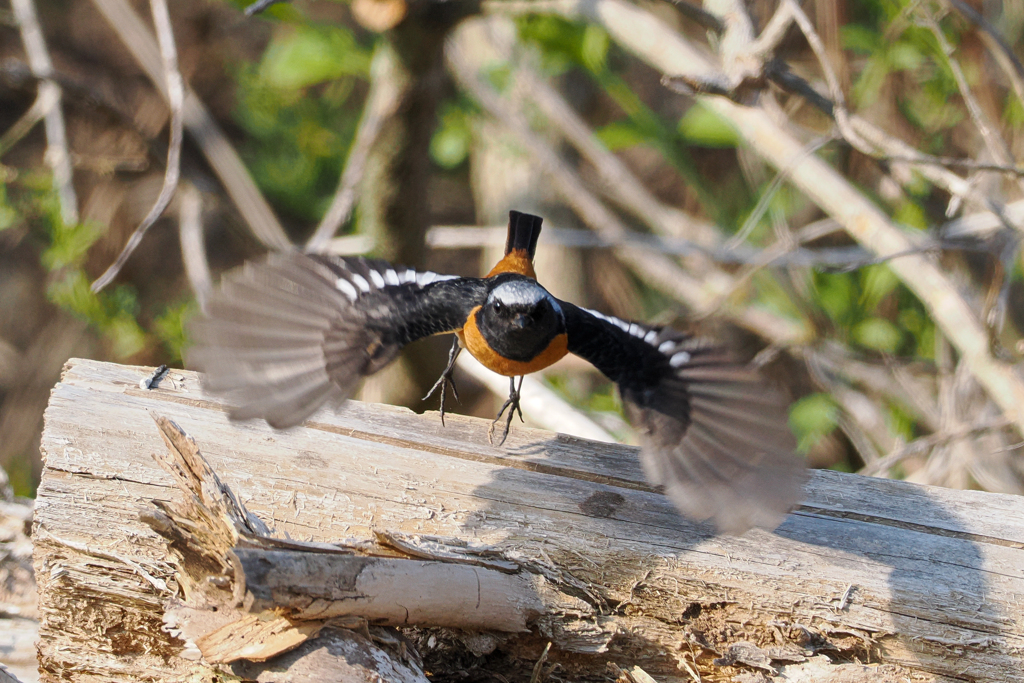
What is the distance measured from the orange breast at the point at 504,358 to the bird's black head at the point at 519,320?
0.02 meters

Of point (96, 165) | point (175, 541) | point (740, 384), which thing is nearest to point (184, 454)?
point (175, 541)

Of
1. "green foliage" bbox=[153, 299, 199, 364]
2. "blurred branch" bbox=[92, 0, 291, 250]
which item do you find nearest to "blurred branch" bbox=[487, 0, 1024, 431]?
"blurred branch" bbox=[92, 0, 291, 250]

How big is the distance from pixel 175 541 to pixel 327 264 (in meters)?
0.80

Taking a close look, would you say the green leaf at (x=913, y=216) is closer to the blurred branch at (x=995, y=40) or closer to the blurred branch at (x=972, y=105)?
the blurred branch at (x=972, y=105)

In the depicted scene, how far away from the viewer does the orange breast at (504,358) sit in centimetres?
214

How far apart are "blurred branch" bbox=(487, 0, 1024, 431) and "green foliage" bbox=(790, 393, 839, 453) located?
2.68ft

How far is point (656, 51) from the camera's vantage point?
11.5 feet

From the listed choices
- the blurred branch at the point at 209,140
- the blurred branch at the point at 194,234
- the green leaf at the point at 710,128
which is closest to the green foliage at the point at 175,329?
the blurred branch at the point at 194,234

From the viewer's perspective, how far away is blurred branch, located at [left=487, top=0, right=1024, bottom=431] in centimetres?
282

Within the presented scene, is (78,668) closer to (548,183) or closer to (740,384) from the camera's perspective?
(740,384)

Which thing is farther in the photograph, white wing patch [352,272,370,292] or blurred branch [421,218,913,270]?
blurred branch [421,218,913,270]

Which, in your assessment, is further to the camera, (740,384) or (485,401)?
(485,401)

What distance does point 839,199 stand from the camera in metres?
3.22

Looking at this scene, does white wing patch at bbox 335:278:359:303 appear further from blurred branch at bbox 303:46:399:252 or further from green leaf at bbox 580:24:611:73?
green leaf at bbox 580:24:611:73
